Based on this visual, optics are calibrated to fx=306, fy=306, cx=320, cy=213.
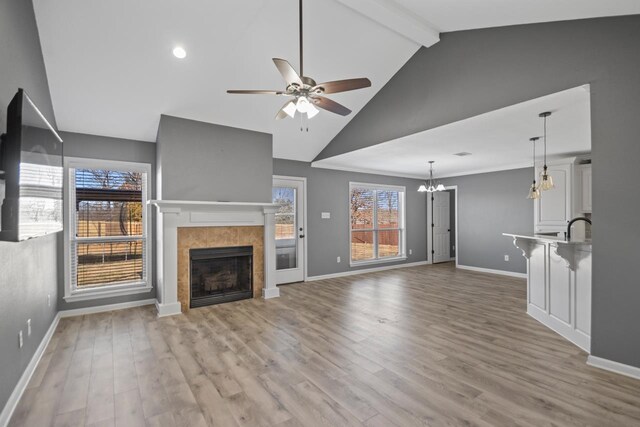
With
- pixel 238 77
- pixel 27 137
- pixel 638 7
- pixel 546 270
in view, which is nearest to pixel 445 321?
pixel 546 270

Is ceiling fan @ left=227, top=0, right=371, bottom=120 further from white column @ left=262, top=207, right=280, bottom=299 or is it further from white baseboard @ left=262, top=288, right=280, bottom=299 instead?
white baseboard @ left=262, top=288, right=280, bottom=299

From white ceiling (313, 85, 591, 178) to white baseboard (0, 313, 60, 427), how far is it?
4.57 meters

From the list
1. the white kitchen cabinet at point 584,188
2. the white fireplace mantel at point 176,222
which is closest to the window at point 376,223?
the white fireplace mantel at point 176,222

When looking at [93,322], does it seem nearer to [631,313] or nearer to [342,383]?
[342,383]

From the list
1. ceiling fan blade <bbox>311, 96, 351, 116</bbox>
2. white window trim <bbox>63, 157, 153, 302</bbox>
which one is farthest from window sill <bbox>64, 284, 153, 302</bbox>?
ceiling fan blade <bbox>311, 96, 351, 116</bbox>

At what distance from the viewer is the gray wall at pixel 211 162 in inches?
163

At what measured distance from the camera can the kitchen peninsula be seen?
9.62 feet

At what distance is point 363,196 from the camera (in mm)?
7246

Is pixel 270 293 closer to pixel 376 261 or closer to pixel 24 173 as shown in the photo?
pixel 376 261

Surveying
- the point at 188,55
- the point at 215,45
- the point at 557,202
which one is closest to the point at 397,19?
the point at 215,45

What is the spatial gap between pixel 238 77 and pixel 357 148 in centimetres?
217

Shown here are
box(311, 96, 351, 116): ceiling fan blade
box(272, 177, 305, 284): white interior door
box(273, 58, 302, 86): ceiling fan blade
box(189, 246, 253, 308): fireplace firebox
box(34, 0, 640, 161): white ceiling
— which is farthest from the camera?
box(272, 177, 305, 284): white interior door

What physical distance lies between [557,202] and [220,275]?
19.2 feet

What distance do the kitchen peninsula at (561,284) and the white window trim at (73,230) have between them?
5.21m
